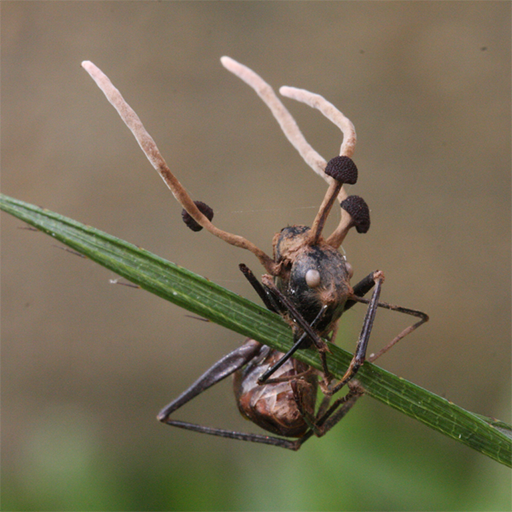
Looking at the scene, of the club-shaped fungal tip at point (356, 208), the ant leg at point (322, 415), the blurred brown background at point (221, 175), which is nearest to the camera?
the club-shaped fungal tip at point (356, 208)

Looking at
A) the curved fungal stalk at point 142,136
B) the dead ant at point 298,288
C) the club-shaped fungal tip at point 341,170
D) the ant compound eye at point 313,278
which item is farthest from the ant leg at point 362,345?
the curved fungal stalk at point 142,136

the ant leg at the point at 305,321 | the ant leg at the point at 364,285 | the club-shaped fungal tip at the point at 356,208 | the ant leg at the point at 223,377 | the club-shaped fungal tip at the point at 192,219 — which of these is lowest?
the ant leg at the point at 223,377

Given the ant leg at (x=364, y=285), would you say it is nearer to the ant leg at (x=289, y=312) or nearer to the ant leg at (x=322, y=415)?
the ant leg at (x=289, y=312)

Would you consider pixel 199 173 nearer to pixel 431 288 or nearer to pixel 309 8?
pixel 309 8

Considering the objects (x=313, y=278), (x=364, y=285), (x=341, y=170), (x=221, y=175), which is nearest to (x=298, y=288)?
(x=313, y=278)

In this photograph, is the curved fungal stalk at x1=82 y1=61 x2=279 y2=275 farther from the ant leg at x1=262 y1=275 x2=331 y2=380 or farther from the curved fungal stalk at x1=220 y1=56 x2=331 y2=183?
the curved fungal stalk at x1=220 y1=56 x2=331 y2=183
